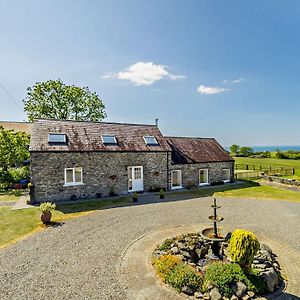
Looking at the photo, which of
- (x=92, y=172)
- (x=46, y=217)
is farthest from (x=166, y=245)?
(x=92, y=172)

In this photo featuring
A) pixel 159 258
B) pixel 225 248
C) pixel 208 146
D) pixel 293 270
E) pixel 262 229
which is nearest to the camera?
pixel 293 270

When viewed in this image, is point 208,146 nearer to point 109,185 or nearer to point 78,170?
point 109,185

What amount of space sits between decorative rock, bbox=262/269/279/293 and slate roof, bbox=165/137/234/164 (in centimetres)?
1655

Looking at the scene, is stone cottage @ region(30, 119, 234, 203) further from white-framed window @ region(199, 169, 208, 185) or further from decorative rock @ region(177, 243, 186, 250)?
decorative rock @ region(177, 243, 186, 250)

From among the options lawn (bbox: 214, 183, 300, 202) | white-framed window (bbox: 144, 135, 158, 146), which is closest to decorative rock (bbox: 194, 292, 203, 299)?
lawn (bbox: 214, 183, 300, 202)

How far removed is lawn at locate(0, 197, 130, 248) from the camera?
1198 centimetres

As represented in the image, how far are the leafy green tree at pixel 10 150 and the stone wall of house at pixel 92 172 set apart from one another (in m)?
8.91

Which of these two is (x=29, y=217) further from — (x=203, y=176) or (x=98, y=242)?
(x=203, y=176)

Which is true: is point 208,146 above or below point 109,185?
above

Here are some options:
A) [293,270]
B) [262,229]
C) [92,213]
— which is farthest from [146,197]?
[293,270]

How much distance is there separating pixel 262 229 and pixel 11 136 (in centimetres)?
2490

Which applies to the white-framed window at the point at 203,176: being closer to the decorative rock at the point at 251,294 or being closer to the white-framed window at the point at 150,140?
the white-framed window at the point at 150,140

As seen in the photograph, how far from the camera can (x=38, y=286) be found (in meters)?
7.54

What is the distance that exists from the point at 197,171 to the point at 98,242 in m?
16.3
